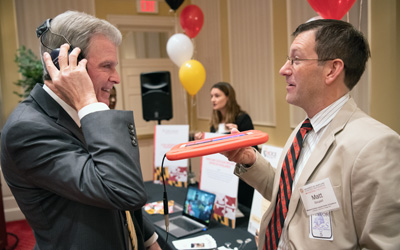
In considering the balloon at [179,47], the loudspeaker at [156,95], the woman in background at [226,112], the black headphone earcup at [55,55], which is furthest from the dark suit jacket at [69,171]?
the balloon at [179,47]

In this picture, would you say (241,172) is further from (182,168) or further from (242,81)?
(242,81)

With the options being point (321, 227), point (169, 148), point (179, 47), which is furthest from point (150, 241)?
point (179, 47)

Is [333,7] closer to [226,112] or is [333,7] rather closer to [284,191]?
[284,191]

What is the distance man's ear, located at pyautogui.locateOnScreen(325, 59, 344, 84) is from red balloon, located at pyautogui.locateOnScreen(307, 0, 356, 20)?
0.96m

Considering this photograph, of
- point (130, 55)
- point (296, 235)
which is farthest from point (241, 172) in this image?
point (130, 55)

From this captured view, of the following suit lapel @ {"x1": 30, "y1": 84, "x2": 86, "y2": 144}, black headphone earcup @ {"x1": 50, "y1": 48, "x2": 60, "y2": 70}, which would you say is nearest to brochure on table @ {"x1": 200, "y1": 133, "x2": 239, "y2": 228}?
suit lapel @ {"x1": 30, "y1": 84, "x2": 86, "y2": 144}

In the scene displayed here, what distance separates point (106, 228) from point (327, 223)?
0.74 m

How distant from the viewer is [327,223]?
39.5 inches

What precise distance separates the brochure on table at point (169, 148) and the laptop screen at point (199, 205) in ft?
2.62

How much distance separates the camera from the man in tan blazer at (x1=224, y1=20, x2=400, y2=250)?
91 cm

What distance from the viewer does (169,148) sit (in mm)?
3057

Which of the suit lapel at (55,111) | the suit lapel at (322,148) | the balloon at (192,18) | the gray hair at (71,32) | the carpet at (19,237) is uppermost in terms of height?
the balloon at (192,18)

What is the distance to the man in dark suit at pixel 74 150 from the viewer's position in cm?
81

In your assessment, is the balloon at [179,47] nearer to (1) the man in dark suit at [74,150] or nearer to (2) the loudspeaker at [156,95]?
(2) the loudspeaker at [156,95]
